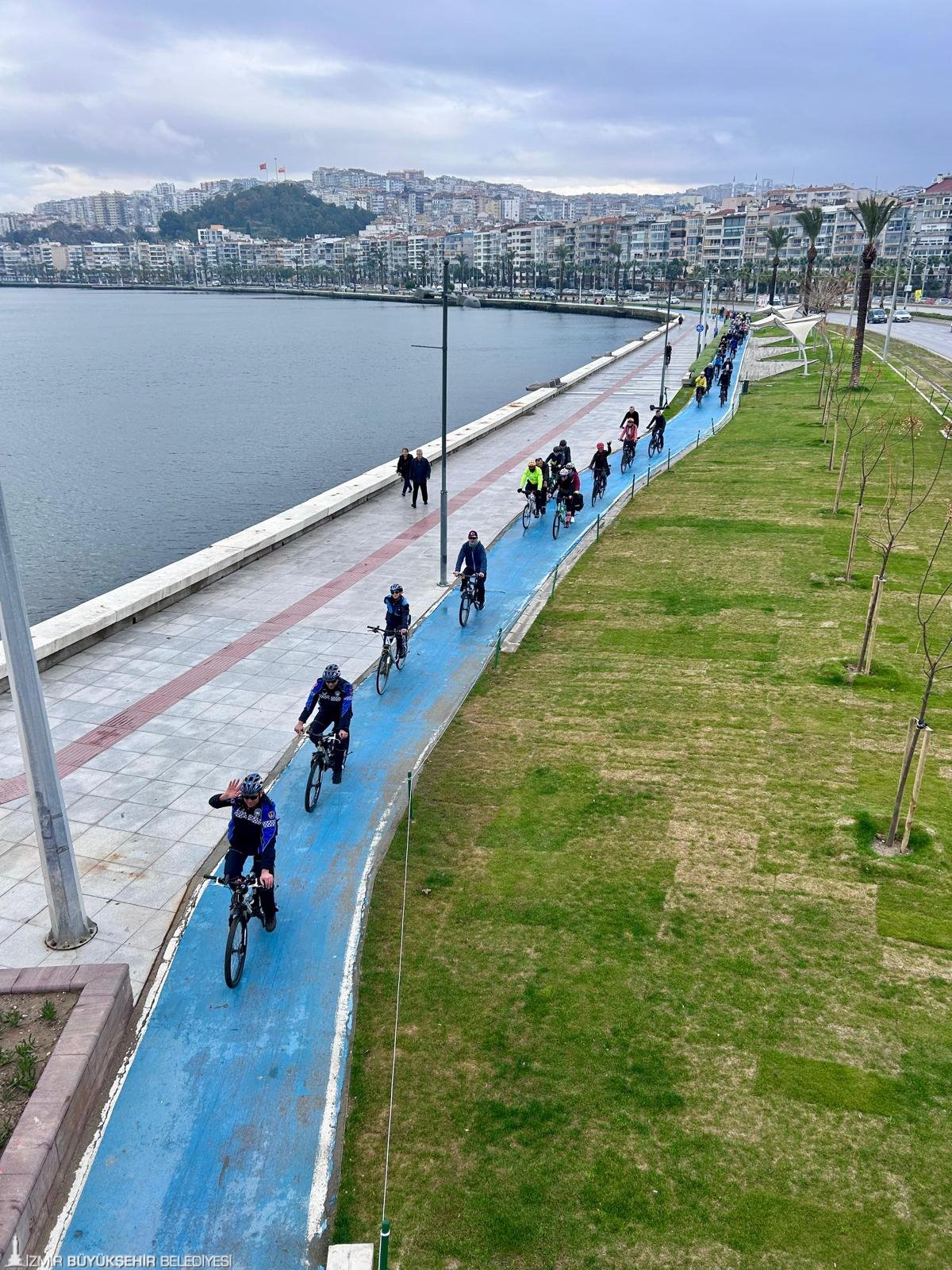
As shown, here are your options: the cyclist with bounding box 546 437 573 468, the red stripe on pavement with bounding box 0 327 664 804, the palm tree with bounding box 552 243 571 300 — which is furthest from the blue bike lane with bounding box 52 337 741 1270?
the palm tree with bounding box 552 243 571 300

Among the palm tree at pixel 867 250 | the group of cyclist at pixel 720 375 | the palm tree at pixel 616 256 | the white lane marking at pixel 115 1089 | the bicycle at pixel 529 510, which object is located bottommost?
the white lane marking at pixel 115 1089

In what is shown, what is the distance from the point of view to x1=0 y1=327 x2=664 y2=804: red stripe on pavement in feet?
37.7

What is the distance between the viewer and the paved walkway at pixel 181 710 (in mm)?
8984

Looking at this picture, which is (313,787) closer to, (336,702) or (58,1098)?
(336,702)

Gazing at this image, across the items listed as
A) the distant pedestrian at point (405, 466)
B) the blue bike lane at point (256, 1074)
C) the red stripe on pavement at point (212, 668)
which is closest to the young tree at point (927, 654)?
the blue bike lane at point (256, 1074)

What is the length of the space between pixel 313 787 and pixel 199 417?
4797 centimetres

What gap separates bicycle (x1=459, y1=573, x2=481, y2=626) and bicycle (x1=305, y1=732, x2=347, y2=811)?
222 inches

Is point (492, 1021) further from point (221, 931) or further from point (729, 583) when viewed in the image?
point (729, 583)

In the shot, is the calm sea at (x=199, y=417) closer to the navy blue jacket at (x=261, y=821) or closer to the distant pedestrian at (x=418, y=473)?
the distant pedestrian at (x=418, y=473)

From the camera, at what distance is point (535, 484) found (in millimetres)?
21438

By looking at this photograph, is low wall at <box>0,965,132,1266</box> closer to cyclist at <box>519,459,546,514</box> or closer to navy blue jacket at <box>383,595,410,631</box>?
navy blue jacket at <box>383,595,410,631</box>

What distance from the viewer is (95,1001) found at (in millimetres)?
7035

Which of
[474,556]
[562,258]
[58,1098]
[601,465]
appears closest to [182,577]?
[474,556]

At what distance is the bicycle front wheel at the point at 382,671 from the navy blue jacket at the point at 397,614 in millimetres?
379
